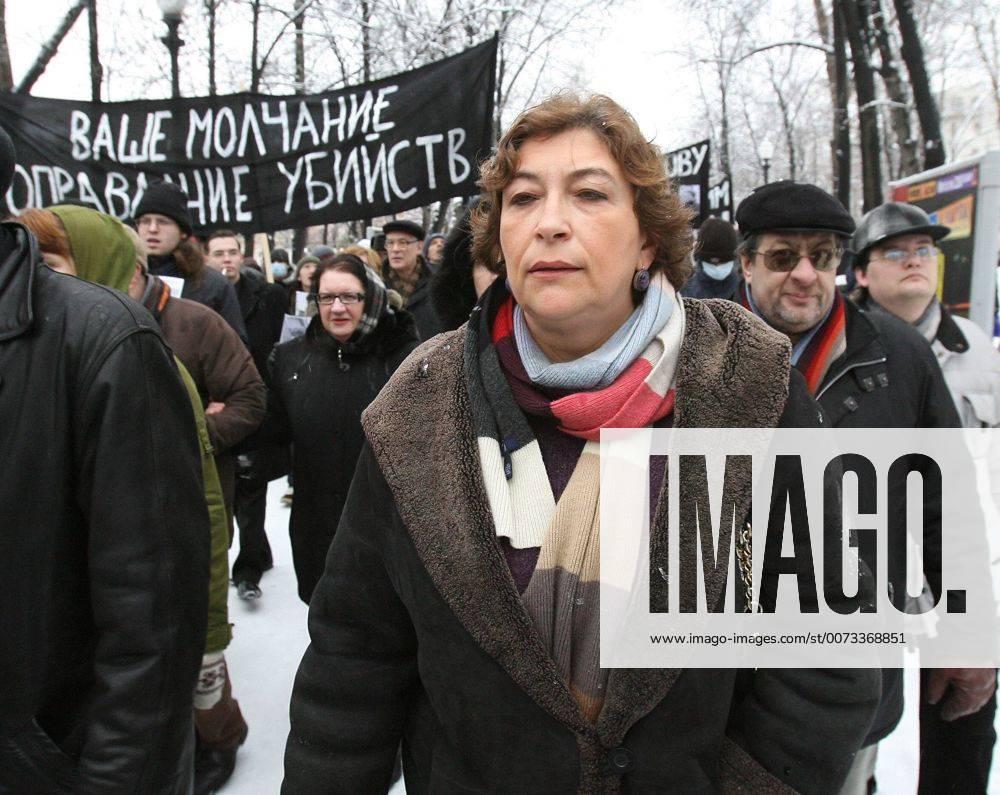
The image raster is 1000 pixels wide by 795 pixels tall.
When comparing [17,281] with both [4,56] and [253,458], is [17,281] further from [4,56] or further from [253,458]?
[4,56]

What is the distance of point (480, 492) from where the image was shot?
134 centimetres

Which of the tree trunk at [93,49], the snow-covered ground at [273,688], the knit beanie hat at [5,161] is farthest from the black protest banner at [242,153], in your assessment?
the tree trunk at [93,49]

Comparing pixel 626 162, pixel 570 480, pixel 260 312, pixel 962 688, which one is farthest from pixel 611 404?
pixel 260 312

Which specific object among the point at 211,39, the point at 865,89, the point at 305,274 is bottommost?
the point at 305,274

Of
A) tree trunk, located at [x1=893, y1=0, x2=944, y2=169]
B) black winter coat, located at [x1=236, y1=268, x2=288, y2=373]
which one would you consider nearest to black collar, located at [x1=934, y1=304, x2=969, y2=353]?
black winter coat, located at [x1=236, y1=268, x2=288, y2=373]

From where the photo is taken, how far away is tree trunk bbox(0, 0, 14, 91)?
7.53 meters

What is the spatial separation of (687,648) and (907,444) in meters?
1.18

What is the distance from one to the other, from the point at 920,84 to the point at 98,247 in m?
7.74

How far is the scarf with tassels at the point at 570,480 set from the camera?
132 centimetres

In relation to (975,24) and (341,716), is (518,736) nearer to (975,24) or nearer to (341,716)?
(341,716)

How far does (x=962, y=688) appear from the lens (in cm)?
227

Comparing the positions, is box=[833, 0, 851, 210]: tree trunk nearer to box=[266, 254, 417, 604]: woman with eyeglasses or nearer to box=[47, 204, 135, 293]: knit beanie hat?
box=[266, 254, 417, 604]: woman with eyeglasses

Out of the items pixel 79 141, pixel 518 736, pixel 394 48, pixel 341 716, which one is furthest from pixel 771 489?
pixel 394 48

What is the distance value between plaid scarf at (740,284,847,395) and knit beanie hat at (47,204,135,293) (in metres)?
1.94
